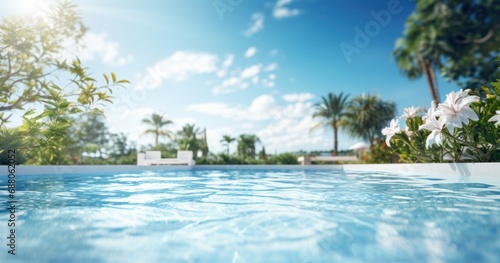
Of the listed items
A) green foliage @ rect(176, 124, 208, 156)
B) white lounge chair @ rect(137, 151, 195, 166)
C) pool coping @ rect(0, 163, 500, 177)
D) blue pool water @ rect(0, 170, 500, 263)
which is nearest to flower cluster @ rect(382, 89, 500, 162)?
pool coping @ rect(0, 163, 500, 177)

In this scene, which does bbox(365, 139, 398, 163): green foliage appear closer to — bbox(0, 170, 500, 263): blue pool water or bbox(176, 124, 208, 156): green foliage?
bbox(0, 170, 500, 263): blue pool water

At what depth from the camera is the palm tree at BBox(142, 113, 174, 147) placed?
103ft

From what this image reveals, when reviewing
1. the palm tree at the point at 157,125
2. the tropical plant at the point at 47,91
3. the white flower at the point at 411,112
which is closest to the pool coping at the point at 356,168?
the white flower at the point at 411,112

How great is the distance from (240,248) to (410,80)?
30666 millimetres

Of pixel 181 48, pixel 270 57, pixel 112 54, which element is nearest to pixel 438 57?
pixel 270 57

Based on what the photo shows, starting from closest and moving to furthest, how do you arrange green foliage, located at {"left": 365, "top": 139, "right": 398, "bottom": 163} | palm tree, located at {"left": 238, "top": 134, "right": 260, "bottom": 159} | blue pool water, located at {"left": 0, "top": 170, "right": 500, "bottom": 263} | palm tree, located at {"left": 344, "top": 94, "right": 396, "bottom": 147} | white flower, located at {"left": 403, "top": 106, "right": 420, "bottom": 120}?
blue pool water, located at {"left": 0, "top": 170, "right": 500, "bottom": 263} → white flower, located at {"left": 403, "top": 106, "right": 420, "bottom": 120} → green foliage, located at {"left": 365, "top": 139, "right": 398, "bottom": 163} → palm tree, located at {"left": 238, "top": 134, "right": 260, "bottom": 159} → palm tree, located at {"left": 344, "top": 94, "right": 396, "bottom": 147}

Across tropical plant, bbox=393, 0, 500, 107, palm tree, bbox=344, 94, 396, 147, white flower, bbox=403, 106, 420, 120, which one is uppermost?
tropical plant, bbox=393, 0, 500, 107

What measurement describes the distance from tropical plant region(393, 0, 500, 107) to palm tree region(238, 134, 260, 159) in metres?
15.5

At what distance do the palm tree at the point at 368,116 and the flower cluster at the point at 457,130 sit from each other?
59.0 ft

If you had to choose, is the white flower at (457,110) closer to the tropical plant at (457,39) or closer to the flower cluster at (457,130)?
the flower cluster at (457,130)

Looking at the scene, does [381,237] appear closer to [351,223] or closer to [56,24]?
[351,223]

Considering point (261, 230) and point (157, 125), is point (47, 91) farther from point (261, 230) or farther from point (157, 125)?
point (157, 125)

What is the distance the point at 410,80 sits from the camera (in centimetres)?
2795

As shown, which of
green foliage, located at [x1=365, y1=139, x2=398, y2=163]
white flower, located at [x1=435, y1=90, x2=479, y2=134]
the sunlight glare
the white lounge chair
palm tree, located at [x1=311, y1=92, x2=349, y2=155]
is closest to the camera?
white flower, located at [x1=435, y1=90, x2=479, y2=134]
